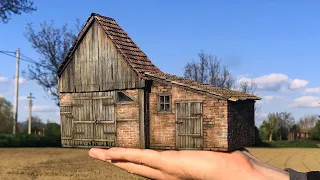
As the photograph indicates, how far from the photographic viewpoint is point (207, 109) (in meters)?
2.52

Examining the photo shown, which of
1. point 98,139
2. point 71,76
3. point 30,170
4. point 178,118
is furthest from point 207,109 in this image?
point 30,170

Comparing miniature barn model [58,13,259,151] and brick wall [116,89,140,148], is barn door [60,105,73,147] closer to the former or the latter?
miniature barn model [58,13,259,151]

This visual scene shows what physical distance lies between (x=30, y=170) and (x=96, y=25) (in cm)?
2288

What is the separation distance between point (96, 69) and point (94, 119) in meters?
0.31

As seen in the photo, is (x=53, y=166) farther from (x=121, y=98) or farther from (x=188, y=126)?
(x=121, y=98)

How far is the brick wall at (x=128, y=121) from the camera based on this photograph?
2352mm

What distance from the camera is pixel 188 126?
8.78 ft

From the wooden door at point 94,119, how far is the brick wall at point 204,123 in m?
0.25

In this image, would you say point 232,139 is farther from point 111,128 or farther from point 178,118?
point 111,128

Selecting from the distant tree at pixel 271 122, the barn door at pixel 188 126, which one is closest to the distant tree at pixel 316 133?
the distant tree at pixel 271 122

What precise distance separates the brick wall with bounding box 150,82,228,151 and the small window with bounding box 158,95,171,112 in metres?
0.03

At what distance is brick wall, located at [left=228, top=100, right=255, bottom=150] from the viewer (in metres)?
2.47

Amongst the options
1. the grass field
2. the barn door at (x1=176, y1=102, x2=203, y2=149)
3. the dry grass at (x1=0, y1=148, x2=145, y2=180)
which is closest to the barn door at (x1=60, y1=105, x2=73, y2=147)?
the barn door at (x1=176, y1=102, x2=203, y2=149)

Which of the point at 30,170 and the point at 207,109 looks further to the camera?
the point at 30,170
